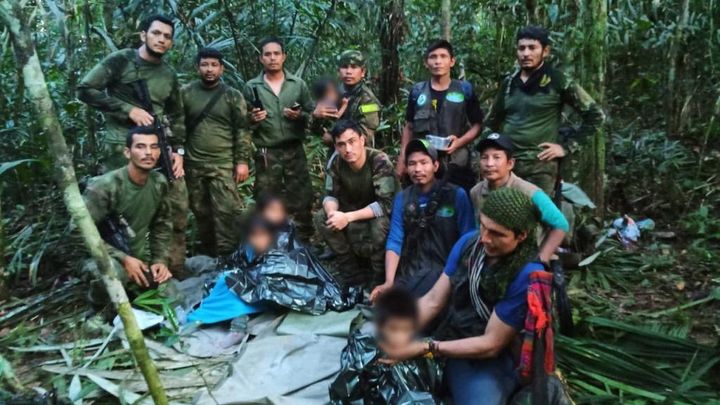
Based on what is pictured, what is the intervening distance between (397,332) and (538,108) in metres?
2.36

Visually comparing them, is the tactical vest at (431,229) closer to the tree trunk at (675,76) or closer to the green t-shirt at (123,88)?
the green t-shirt at (123,88)

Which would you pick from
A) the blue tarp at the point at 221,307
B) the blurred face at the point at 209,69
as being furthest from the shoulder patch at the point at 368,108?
the blue tarp at the point at 221,307

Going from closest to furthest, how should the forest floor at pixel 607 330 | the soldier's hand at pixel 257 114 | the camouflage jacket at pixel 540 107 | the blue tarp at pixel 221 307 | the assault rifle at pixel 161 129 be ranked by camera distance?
the forest floor at pixel 607 330, the blue tarp at pixel 221 307, the camouflage jacket at pixel 540 107, the assault rifle at pixel 161 129, the soldier's hand at pixel 257 114

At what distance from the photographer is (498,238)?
276 cm

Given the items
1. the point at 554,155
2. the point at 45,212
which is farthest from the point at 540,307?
the point at 45,212

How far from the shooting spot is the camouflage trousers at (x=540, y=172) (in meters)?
4.58

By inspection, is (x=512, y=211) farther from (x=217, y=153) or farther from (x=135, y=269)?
(x=217, y=153)

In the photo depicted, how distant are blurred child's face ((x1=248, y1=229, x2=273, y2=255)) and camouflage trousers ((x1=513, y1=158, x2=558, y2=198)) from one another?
6.54 ft

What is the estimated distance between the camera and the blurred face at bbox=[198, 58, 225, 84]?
17.0 feet

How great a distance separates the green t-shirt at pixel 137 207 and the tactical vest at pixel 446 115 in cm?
207

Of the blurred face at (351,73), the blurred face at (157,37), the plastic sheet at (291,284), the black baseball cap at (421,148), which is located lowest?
the plastic sheet at (291,284)

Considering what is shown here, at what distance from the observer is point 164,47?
4902 millimetres

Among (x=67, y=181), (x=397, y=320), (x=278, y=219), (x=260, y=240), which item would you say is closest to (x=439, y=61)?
(x=278, y=219)

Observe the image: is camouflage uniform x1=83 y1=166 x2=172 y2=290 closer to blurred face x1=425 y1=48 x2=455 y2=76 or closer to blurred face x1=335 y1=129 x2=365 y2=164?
blurred face x1=335 y1=129 x2=365 y2=164
